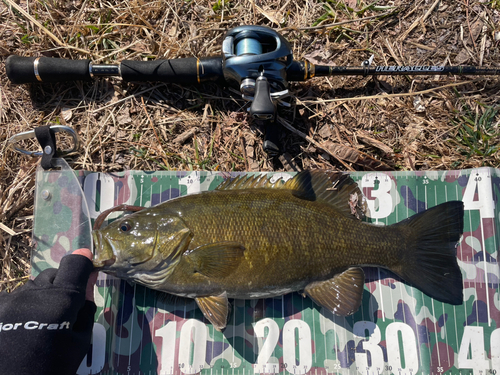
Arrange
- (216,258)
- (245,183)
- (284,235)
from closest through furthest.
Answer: (216,258)
(284,235)
(245,183)

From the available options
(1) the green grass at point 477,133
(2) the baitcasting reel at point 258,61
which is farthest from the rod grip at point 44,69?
(1) the green grass at point 477,133

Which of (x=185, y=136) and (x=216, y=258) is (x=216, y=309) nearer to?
(x=216, y=258)

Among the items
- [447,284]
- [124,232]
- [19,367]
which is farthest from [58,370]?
[447,284]

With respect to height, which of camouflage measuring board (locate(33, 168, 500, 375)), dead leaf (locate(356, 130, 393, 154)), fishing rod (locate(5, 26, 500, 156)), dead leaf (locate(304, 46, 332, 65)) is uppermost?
dead leaf (locate(304, 46, 332, 65))

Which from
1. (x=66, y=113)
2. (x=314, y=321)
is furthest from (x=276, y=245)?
(x=66, y=113)

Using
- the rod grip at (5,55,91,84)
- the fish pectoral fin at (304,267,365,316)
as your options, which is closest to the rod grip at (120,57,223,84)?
the rod grip at (5,55,91,84)

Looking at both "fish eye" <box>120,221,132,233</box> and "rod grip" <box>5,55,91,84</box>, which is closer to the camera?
"fish eye" <box>120,221,132,233</box>

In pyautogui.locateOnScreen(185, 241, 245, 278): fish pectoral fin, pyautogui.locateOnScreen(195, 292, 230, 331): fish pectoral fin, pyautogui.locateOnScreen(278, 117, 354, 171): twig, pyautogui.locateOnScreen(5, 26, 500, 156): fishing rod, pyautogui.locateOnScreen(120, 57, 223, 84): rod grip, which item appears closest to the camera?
pyautogui.locateOnScreen(185, 241, 245, 278): fish pectoral fin

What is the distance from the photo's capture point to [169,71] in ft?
9.61

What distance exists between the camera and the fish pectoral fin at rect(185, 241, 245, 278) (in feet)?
7.78

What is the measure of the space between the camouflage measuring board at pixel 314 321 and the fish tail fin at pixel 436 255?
169 millimetres

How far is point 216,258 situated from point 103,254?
82cm

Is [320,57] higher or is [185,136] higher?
[320,57]

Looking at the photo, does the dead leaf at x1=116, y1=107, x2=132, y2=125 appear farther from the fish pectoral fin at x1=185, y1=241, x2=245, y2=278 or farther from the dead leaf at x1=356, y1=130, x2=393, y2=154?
the dead leaf at x1=356, y1=130, x2=393, y2=154
